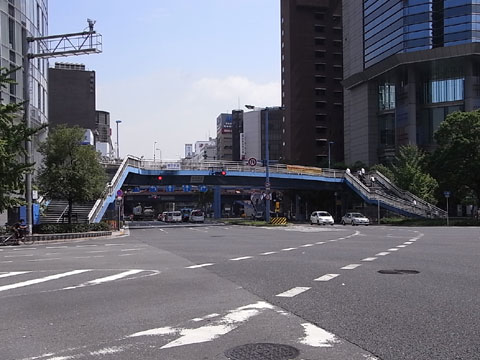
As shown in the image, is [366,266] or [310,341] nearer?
[310,341]

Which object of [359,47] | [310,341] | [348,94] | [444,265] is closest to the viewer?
[310,341]

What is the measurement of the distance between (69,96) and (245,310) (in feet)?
353

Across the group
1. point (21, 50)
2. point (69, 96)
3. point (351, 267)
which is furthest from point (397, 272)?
point (69, 96)

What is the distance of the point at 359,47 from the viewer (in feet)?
327

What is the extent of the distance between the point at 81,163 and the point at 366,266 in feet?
82.4

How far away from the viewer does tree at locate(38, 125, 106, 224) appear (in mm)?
34406

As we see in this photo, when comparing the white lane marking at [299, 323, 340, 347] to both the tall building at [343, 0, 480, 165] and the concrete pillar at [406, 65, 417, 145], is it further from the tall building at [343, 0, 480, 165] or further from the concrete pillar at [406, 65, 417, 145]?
the concrete pillar at [406, 65, 417, 145]

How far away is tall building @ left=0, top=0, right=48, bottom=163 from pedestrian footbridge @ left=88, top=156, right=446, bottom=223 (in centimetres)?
960

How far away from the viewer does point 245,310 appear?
27.8 feet

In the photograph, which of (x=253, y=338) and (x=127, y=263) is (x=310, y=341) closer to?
(x=253, y=338)

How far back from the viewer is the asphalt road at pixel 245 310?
20.3ft

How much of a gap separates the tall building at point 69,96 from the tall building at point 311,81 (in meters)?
46.3

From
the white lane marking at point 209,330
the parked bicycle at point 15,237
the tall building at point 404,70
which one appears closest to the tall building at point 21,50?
the parked bicycle at point 15,237

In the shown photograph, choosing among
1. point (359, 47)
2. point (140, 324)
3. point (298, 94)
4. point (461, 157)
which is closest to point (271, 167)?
point (461, 157)
